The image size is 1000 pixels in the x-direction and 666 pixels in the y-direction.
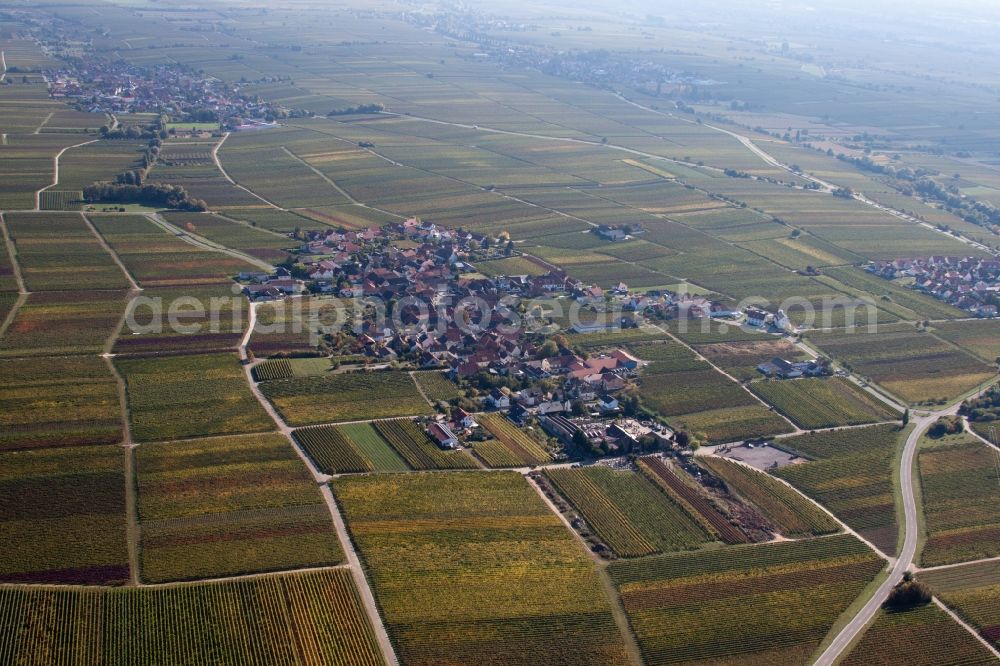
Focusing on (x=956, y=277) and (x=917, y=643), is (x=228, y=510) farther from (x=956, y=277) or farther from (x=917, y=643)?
(x=956, y=277)

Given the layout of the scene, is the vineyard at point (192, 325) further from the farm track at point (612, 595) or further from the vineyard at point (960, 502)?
the vineyard at point (960, 502)

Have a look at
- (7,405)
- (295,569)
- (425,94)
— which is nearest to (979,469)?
(295,569)

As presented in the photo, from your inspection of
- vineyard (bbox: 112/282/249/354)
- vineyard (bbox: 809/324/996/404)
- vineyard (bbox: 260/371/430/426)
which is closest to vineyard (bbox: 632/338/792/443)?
vineyard (bbox: 809/324/996/404)

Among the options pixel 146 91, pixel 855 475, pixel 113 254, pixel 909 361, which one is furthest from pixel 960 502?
pixel 146 91

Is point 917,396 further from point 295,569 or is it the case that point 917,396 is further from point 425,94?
point 425,94

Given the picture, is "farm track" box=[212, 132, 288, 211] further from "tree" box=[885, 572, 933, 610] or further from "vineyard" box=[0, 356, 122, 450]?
"tree" box=[885, 572, 933, 610]
